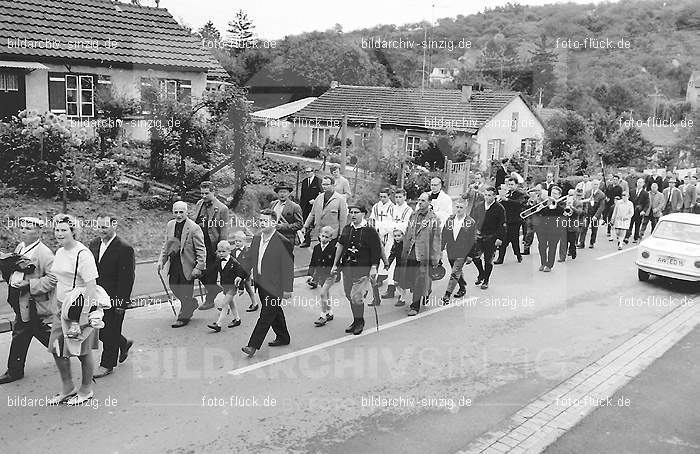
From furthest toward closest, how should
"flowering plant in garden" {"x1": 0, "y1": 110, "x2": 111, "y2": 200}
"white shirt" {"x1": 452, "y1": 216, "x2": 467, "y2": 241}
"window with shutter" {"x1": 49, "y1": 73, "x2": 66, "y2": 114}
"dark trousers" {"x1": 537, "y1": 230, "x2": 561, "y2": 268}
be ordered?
"window with shutter" {"x1": 49, "y1": 73, "x2": 66, "y2": 114} → "dark trousers" {"x1": 537, "y1": 230, "x2": 561, "y2": 268} → "flowering plant in garden" {"x1": 0, "y1": 110, "x2": 111, "y2": 200} → "white shirt" {"x1": 452, "y1": 216, "x2": 467, "y2": 241}

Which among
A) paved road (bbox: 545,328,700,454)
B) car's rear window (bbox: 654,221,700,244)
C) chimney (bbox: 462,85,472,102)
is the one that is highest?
chimney (bbox: 462,85,472,102)

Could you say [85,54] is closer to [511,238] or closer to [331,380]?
[511,238]

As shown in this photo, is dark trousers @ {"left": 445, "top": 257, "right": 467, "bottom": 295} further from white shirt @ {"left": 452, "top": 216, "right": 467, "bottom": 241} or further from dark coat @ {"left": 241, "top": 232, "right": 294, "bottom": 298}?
dark coat @ {"left": 241, "top": 232, "right": 294, "bottom": 298}

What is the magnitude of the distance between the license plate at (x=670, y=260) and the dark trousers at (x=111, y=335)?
10.2m

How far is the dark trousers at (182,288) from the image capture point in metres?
9.72

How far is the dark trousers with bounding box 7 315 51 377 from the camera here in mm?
7582

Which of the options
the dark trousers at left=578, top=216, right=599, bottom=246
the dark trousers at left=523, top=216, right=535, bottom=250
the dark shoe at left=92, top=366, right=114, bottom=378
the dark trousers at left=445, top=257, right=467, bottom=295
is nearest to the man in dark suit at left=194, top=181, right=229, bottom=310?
the dark shoe at left=92, top=366, right=114, bottom=378

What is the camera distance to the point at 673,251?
1334cm

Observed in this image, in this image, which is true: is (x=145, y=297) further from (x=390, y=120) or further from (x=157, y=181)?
(x=390, y=120)

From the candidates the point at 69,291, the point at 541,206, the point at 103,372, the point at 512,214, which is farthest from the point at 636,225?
the point at 69,291

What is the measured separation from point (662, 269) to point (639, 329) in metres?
3.23

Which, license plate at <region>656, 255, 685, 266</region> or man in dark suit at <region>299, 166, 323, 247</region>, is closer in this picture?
license plate at <region>656, 255, 685, 266</region>

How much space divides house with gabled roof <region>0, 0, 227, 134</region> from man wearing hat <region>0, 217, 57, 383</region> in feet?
37.8

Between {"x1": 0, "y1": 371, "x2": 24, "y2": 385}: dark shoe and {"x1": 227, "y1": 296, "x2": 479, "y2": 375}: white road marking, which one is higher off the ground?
{"x1": 0, "y1": 371, "x2": 24, "y2": 385}: dark shoe
